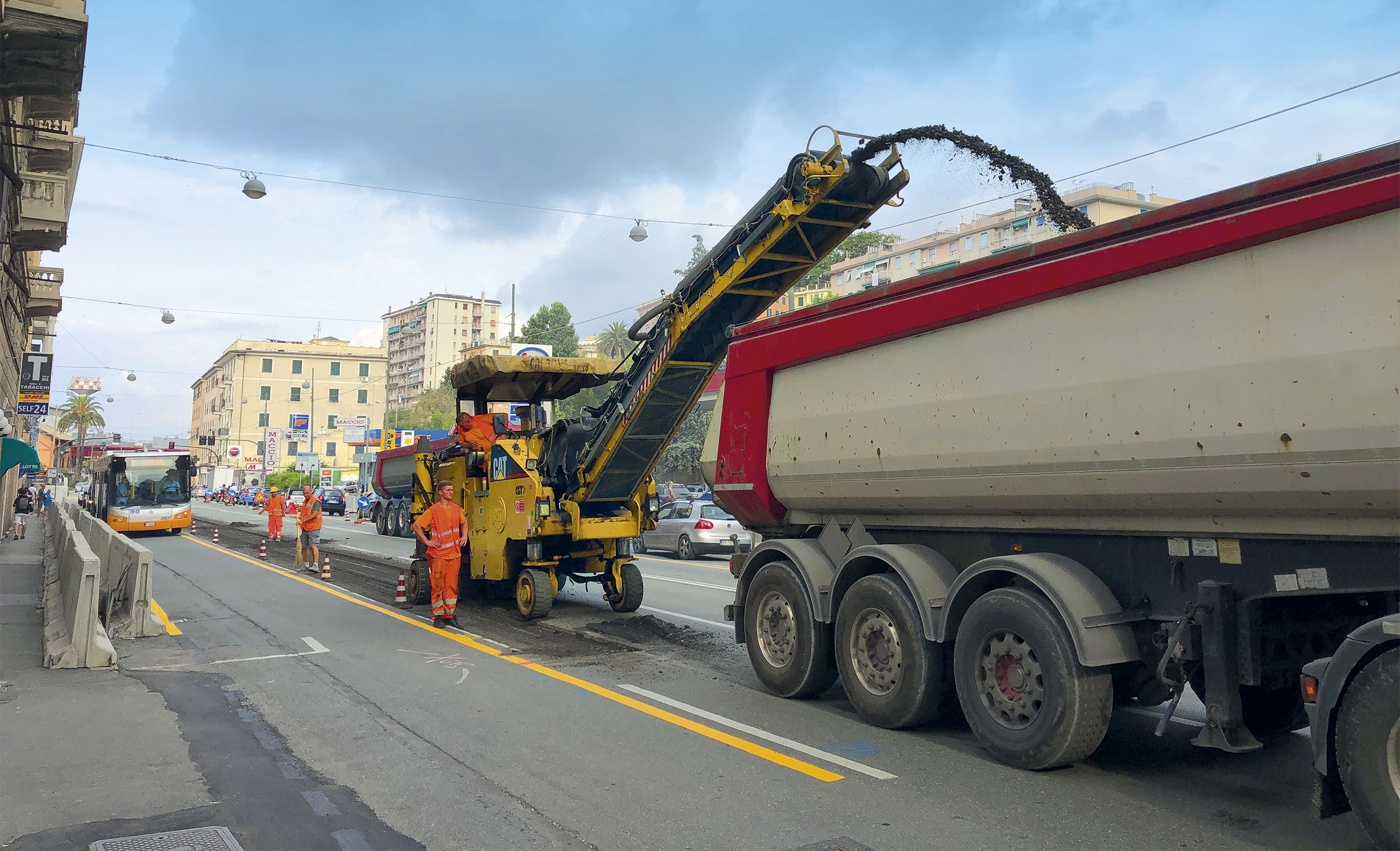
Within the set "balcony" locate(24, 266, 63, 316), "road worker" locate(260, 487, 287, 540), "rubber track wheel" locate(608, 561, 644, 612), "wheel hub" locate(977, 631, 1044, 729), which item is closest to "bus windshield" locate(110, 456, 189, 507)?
"balcony" locate(24, 266, 63, 316)

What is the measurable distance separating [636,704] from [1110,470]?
3865 mm

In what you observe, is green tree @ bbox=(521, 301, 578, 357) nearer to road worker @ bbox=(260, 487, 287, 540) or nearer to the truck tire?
road worker @ bbox=(260, 487, 287, 540)

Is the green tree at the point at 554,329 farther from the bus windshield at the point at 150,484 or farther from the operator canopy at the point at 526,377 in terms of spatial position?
the operator canopy at the point at 526,377

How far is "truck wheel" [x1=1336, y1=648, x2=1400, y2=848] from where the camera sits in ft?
12.1

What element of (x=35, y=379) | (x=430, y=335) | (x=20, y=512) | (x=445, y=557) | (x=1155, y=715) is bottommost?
(x=1155, y=715)

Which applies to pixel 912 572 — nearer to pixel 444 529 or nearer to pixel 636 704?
pixel 636 704

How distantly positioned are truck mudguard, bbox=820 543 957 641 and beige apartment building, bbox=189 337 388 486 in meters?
95.4

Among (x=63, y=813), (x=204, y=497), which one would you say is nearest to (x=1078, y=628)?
(x=63, y=813)

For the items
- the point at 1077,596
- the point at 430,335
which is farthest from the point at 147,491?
the point at 430,335

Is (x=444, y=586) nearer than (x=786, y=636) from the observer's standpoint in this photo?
No

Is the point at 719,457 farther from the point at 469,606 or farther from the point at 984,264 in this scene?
the point at 469,606

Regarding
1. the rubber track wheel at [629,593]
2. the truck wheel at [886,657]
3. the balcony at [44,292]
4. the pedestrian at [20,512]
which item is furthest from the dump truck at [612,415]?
the balcony at [44,292]

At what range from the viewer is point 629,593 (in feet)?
38.8

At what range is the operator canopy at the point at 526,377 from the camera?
11.9 metres
